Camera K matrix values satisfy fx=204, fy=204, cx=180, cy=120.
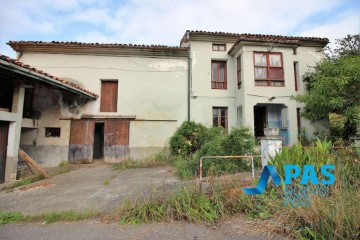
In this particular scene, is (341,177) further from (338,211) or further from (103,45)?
(103,45)

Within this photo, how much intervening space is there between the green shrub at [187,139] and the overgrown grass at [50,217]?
6.55 m

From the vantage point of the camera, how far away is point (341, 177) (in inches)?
161

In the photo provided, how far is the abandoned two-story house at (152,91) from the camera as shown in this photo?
1053 cm

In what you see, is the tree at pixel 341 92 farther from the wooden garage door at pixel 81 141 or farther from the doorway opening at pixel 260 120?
the wooden garage door at pixel 81 141

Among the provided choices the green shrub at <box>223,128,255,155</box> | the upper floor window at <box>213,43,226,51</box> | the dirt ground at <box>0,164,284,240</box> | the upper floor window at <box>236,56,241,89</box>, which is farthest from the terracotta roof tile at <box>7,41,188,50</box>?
the dirt ground at <box>0,164,284,240</box>

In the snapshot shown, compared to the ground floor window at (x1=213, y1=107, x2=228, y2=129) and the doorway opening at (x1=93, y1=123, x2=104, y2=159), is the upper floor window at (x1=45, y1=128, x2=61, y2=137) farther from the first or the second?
the ground floor window at (x1=213, y1=107, x2=228, y2=129)

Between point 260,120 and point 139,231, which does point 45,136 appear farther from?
point 260,120

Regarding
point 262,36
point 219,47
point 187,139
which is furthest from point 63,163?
point 262,36

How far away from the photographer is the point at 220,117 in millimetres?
11727

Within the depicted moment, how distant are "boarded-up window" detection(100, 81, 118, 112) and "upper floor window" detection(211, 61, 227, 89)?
554 centimetres

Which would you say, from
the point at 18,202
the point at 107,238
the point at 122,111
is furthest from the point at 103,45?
the point at 107,238

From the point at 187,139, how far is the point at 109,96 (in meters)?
4.92

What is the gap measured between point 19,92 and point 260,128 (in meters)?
12.2

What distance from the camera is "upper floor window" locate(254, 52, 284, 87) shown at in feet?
35.9
